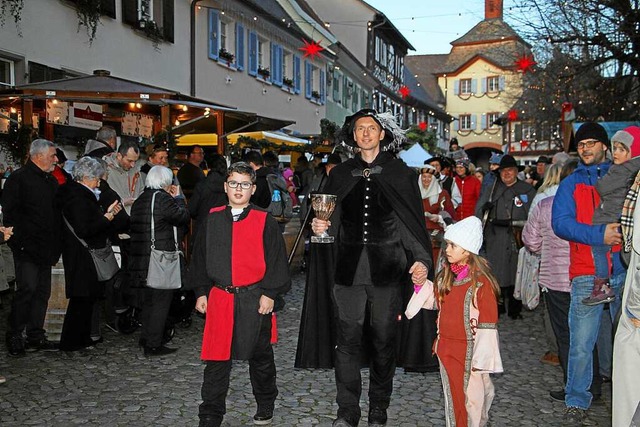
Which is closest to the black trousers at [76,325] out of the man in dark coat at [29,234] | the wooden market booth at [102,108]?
the man in dark coat at [29,234]

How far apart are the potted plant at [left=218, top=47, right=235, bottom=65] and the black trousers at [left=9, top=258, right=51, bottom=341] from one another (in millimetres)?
14230

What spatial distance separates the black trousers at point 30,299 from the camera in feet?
23.8

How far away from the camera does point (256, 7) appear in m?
22.3

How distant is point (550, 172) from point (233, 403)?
3.84 metres

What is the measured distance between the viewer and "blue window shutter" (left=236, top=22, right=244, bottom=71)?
22078 millimetres

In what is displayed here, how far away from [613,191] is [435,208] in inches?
204

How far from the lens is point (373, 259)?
5.14m

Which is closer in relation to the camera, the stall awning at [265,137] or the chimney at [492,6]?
the stall awning at [265,137]

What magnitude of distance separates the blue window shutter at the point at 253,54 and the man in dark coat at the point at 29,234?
649 inches

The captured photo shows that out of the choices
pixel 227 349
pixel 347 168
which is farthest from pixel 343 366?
pixel 347 168

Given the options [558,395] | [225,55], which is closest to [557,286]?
[558,395]

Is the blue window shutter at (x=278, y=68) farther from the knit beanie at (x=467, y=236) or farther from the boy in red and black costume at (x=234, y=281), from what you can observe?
the knit beanie at (x=467, y=236)

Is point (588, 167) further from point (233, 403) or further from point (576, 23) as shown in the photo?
point (576, 23)

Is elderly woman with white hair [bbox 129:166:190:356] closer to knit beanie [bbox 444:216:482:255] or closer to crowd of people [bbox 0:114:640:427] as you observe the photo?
crowd of people [bbox 0:114:640:427]
